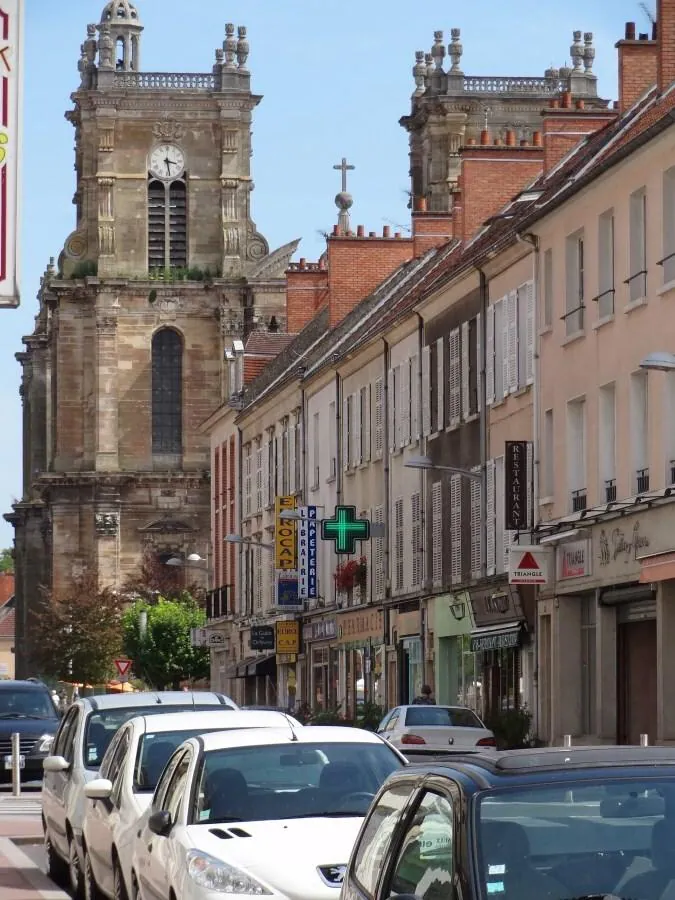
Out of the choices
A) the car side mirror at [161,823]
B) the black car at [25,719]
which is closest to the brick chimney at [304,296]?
the black car at [25,719]

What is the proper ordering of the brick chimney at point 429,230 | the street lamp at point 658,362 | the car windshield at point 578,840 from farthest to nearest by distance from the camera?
the brick chimney at point 429,230
the street lamp at point 658,362
the car windshield at point 578,840

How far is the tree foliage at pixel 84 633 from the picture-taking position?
93812 millimetres

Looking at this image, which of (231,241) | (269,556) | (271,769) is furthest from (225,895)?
(231,241)

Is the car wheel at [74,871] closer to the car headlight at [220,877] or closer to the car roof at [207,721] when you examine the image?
the car roof at [207,721]

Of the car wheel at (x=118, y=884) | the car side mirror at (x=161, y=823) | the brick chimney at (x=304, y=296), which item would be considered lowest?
the car wheel at (x=118, y=884)

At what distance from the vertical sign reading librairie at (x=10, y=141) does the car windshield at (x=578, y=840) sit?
686 cm

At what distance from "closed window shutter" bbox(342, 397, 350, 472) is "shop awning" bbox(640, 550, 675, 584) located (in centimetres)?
2205

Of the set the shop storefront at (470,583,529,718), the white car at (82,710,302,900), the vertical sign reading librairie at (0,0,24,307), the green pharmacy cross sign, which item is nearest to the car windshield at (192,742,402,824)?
the white car at (82,710,302,900)

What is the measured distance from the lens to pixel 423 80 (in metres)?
101

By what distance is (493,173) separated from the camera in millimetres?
46719

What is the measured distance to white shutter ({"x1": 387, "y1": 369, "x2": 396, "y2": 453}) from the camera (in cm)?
4769

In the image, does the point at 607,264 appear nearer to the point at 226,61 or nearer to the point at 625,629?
the point at 625,629

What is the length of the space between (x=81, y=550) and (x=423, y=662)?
56.9 m

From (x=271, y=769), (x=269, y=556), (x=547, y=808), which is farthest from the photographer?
(x=269, y=556)
